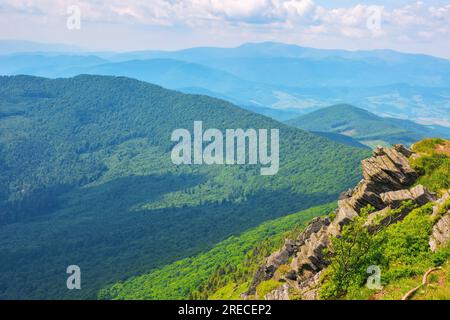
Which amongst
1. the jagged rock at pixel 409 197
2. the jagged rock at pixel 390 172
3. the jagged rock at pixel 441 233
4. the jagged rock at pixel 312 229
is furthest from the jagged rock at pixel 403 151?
the jagged rock at pixel 441 233

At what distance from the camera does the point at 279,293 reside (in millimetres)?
40844

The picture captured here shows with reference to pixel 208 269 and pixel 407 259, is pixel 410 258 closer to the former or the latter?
pixel 407 259

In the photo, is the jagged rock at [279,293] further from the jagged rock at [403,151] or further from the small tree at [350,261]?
the jagged rock at [403,151]

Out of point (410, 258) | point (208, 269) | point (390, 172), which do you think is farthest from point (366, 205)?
point (208, 269)

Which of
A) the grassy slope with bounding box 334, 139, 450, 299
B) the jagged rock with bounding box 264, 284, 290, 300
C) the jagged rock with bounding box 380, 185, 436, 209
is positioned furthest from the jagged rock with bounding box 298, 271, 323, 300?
the jagged rock with bounding box 380, 185, 436, 209

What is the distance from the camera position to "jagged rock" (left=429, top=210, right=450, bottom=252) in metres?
33.9

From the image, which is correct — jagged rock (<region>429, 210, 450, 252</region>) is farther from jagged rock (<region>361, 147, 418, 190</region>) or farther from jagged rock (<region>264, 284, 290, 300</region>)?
jagged rock (<region>361, 147, 418, 190</region>)

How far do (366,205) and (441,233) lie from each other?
12137mm

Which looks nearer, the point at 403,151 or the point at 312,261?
the point at 312,261

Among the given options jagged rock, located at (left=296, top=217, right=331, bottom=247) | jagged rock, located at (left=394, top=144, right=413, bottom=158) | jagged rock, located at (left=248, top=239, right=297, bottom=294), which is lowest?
jagged rock, located at (left=248, top=239, right=297, bottom=294)

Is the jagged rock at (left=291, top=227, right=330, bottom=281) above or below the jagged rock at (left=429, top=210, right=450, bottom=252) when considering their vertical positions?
below

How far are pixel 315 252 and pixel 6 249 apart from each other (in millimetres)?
186037

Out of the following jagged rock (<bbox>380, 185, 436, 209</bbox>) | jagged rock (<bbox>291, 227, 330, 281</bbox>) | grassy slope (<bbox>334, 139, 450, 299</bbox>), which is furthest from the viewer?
jagged rock (<bbox>291, 227, 330, 281</bbox>)
